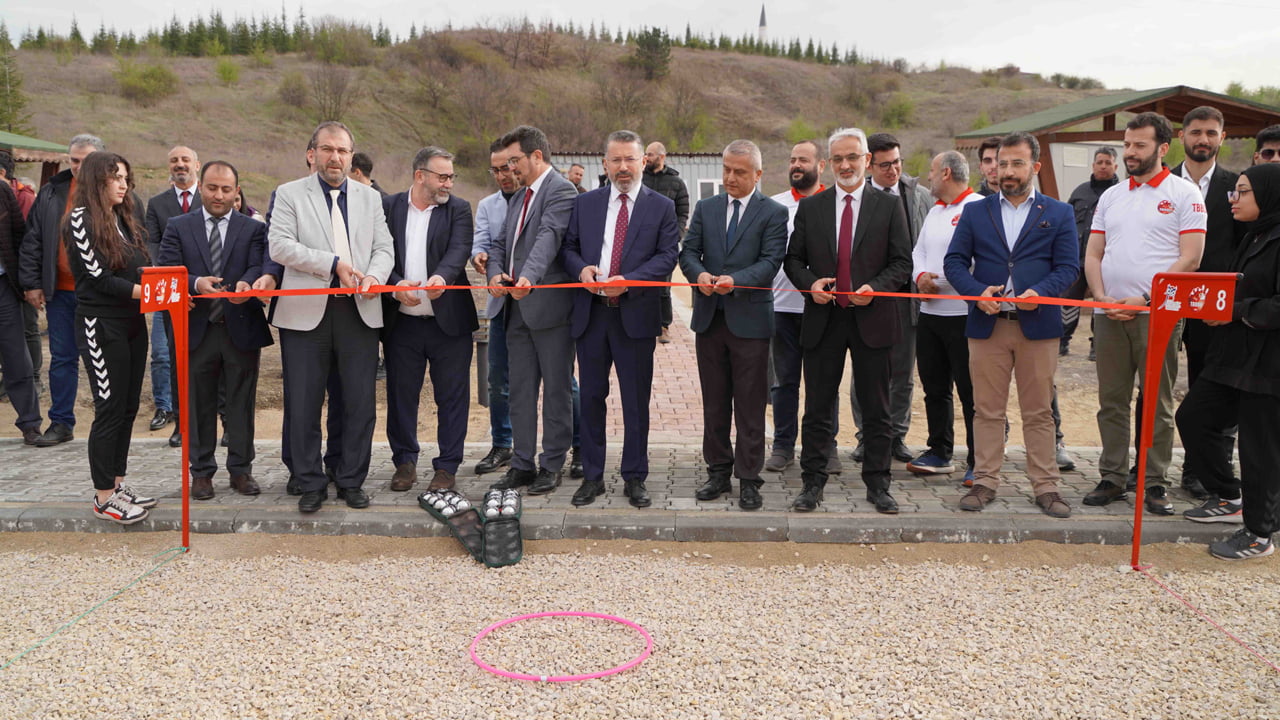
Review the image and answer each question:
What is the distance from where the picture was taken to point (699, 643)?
3.88 metres

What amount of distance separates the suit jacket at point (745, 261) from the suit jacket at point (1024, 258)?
1.18 m

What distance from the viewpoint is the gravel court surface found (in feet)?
11.1

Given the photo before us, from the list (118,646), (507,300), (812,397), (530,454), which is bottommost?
(118,646)

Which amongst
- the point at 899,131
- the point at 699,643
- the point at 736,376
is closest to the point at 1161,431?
the point at 736,376

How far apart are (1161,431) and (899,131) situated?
194 ft

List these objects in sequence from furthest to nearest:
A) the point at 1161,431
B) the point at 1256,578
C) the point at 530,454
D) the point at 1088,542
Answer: the point at 530,454 < the point at 1161,431 < the point at 1088,542 < the point at 1256,578

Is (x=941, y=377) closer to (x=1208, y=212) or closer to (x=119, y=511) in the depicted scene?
(x=1208, y=212)

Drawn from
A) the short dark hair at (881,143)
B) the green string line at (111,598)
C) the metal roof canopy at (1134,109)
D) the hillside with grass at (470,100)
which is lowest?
the green string line at (111,598)

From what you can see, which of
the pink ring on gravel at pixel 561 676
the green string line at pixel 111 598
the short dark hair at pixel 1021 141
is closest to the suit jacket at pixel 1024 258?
the short dark hair at pixel 1021 141

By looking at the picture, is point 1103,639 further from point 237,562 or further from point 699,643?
point 237,562

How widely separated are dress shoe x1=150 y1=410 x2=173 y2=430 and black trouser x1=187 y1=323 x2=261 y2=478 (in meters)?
2.52

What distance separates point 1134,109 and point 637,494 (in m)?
17.5

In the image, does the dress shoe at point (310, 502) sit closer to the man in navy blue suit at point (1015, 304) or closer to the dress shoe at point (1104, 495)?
the man in navy blue suit at point (1015, 304)

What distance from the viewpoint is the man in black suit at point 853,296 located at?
550cm
